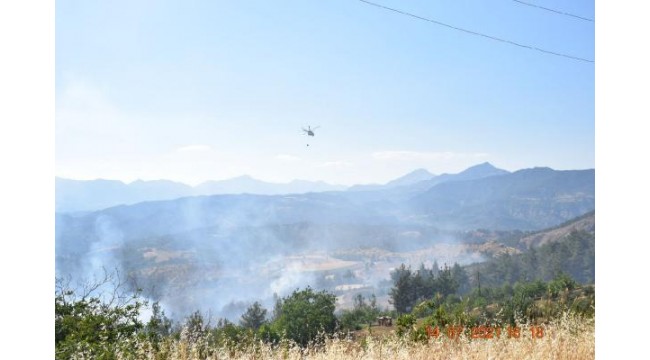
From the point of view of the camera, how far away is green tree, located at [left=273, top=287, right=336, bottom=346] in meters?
11.1

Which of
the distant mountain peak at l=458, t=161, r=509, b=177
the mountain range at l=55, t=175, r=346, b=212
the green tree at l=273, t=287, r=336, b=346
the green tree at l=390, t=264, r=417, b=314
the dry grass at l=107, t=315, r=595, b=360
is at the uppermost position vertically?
the distant mountain peak at l=458, t=161, r=509, b=177

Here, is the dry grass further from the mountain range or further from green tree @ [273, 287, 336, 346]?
the mountain range

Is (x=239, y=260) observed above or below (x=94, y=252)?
below

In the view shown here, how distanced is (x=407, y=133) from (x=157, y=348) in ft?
39.1

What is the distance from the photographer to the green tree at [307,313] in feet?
36.6
